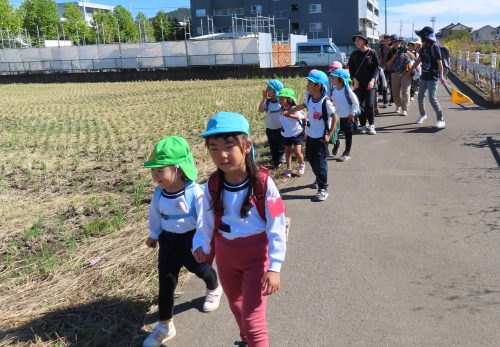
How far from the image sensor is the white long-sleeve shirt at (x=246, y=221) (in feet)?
7.68

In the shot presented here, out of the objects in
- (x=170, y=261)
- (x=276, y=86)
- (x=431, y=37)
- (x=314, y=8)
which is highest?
(x=314, y=8)

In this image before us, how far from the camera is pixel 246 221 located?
2.42m

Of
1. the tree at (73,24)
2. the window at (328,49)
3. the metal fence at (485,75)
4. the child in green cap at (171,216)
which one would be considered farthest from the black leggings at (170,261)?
the tree at (73,24)

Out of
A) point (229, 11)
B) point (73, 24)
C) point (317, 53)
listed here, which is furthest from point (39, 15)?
point (317, 53)

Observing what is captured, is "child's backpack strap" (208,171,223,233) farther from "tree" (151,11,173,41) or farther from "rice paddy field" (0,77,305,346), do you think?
"tree" (151,11,173,41)

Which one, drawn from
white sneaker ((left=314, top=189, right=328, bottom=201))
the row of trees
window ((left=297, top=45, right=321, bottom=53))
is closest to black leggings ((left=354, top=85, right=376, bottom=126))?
white sneaker ((left=314, top=189, right=328, bottom=201))

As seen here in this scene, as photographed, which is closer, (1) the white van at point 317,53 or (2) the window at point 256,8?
(1) the white van at point 317,53

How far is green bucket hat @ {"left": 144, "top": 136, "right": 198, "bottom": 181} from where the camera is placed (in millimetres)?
2740

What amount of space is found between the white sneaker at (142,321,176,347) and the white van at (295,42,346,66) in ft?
93.7

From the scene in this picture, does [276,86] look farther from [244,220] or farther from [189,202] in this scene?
[244,220]

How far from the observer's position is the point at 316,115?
5.23 m

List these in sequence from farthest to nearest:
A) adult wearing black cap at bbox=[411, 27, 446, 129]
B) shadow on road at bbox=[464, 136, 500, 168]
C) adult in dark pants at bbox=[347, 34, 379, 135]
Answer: adult wearing black cap at bbox=[411, 27, 446, 129]
adult in dark pants at bbox=[347, 34, 379, 135]
shadow on road at bbox=[464, 136, 500, 168]

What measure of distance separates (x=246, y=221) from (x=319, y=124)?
300cm

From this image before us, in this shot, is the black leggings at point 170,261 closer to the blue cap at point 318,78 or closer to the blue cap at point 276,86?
the blue cap at point 318,78
